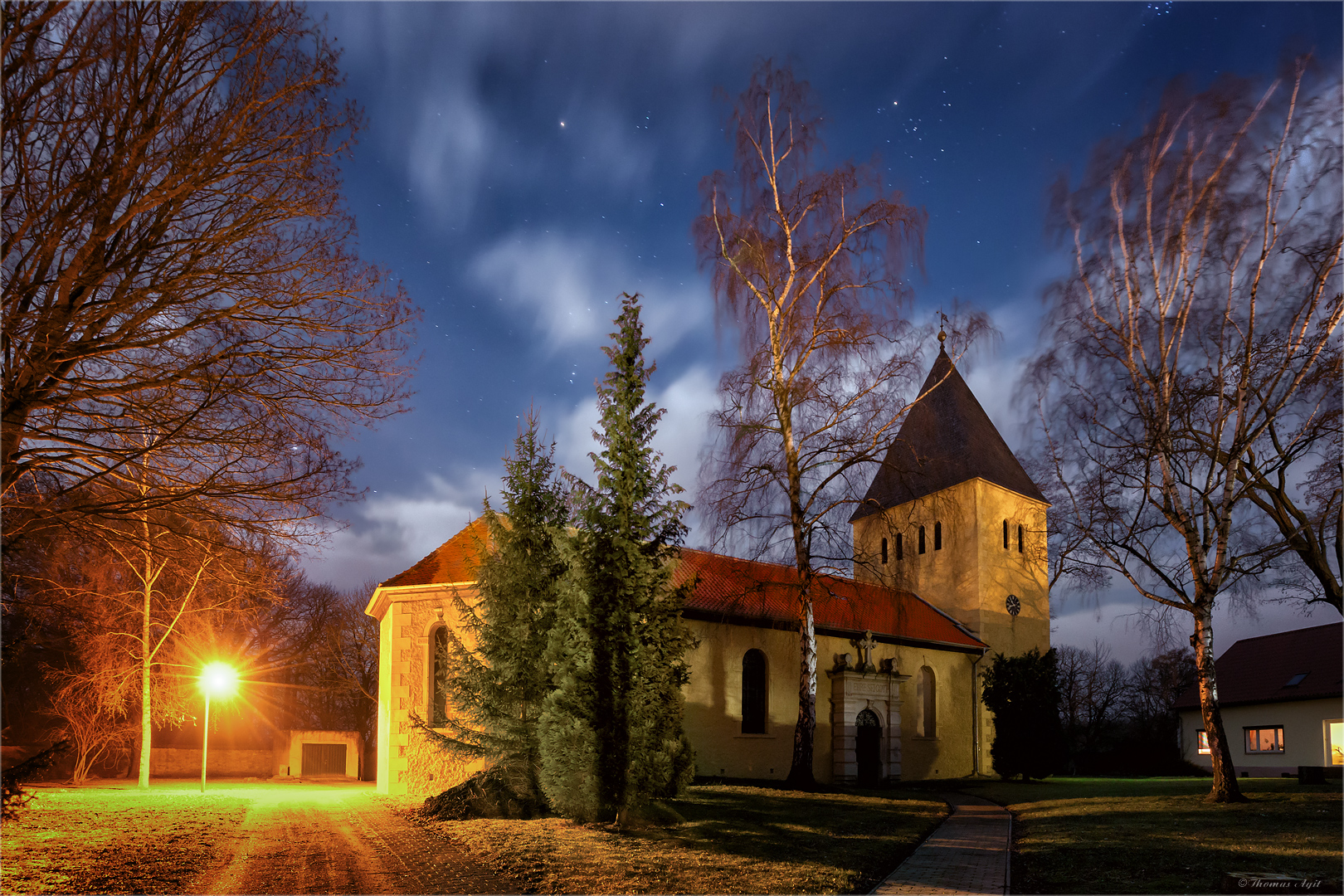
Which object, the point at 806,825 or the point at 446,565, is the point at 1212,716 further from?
the point at 446,565

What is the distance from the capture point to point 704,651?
23.4 metres

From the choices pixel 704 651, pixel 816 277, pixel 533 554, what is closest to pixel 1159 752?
pixel 704 651

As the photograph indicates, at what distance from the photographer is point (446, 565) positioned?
74.4 ft

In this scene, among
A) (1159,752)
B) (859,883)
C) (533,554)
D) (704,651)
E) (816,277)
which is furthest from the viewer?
(1159,752)

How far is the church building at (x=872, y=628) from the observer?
21344 mm

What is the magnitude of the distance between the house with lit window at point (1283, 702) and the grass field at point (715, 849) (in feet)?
90.9

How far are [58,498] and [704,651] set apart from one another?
16.7 meters

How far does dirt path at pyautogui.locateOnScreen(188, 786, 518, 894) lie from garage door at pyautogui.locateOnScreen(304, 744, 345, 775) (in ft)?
79.9

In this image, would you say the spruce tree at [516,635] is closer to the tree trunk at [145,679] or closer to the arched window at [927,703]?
the tree trunk at [145,679]

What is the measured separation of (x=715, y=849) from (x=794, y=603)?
14.7 meters

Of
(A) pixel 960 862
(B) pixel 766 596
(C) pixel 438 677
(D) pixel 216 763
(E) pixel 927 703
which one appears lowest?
(D) pixel 216 763

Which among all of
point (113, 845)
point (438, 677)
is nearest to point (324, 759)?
point (438, 677)

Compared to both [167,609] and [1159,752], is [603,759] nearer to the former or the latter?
[167,609]

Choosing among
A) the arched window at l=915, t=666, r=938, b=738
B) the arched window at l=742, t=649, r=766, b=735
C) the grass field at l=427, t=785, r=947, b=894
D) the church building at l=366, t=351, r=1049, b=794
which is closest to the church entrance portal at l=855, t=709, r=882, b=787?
the church building at l=366, t=351, r=1049, b=794
